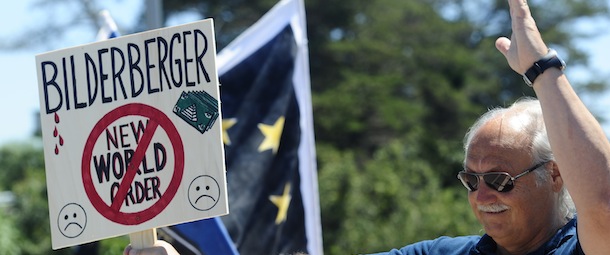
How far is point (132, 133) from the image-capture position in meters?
3.19

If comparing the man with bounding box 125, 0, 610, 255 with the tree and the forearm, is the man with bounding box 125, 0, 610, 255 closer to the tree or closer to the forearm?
the forearm

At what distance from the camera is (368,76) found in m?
28.0

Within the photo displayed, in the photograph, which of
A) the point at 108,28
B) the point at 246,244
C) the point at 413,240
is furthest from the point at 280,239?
the point at 413,240

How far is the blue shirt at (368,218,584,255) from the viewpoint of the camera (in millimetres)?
3057

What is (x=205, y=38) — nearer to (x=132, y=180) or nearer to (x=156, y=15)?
(x=132, y=180)

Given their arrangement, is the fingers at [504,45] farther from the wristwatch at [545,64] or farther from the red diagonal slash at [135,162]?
the red diagonal slash at [135,162]

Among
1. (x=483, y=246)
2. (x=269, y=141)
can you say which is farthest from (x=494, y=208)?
(x=269, y=141)

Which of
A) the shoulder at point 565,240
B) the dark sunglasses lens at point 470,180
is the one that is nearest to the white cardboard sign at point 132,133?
the dark sunglasses lens at point 470,180

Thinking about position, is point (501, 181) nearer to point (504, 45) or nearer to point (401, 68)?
point (504, 45)

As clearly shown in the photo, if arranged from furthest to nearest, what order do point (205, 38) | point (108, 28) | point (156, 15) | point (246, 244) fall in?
point (156, 15), point (246, 244), point (108, 28), point (205, 38)

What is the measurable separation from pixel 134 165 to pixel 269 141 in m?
3.50

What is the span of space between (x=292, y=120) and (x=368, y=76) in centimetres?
2136

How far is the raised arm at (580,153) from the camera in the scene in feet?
8.66

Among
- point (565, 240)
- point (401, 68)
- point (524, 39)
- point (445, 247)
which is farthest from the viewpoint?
point (401, 68)
